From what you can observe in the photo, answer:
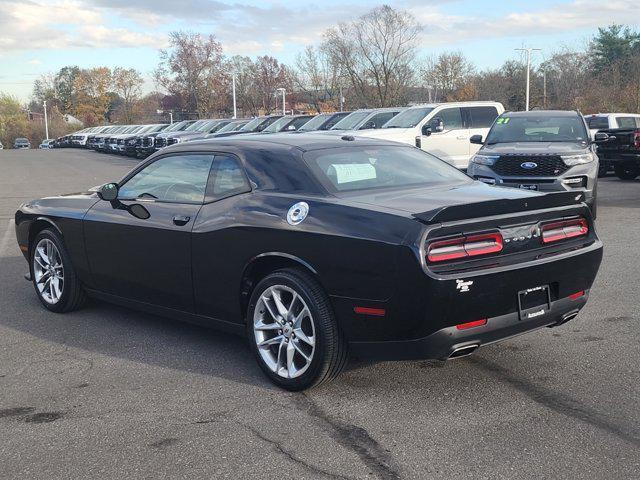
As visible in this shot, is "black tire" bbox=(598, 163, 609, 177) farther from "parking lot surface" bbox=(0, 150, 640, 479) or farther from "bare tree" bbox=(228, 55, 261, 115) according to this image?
"bare tree" bbox=(228, 55, 261, 115)

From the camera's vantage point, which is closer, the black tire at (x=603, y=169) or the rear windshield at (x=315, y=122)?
the black tire at (x=603, y=169)

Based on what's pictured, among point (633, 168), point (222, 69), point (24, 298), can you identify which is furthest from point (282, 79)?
point (24, 298)

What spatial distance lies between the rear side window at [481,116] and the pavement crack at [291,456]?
13661mm

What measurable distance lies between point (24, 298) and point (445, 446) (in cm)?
492

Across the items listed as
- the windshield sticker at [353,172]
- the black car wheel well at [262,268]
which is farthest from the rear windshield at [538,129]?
the black car wheel well at [262,268]

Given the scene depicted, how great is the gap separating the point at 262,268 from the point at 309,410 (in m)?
Answer: 0.99

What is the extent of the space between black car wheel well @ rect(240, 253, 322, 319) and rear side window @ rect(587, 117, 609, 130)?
17.6 metres

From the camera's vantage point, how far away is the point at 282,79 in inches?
2657

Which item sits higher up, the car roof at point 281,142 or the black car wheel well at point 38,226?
the car roof at point 281,142

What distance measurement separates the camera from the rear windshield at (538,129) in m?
12.0

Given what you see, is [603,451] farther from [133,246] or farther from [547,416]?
[133,246]

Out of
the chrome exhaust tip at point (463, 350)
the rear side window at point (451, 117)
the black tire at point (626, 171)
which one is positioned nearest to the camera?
the chrome exhaust tip at point (463, 350)

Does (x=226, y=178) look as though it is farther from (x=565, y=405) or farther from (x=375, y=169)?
(x=565, y=405)

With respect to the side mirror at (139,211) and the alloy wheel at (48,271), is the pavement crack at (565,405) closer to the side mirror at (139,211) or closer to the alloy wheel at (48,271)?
the side mirror at (139,211)
